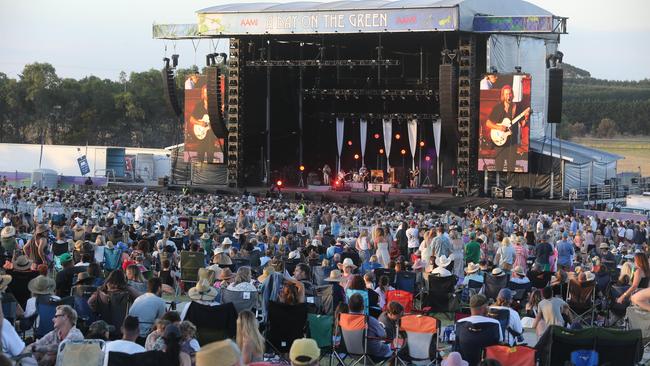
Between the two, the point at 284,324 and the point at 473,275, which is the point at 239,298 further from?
the point at 473,275

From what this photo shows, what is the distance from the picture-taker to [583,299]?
484 inches

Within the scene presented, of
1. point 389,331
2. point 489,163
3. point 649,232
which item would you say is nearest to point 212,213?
point 649,232

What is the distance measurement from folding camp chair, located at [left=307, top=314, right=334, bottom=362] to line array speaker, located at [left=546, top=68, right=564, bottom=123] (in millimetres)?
23249

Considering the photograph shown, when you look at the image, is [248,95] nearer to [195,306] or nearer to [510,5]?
[510,5]

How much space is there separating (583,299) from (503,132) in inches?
823

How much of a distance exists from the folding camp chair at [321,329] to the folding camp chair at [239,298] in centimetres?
132

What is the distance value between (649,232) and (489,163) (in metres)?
9.91

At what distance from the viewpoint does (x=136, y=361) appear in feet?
24.6

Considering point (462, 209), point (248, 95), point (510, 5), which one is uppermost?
point (510, 5)

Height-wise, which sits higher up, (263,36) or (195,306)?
(263,36)

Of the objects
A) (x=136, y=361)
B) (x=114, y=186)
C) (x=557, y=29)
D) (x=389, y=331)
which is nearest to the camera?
(x=136, y=361)

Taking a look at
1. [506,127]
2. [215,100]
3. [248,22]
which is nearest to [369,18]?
[248,22]

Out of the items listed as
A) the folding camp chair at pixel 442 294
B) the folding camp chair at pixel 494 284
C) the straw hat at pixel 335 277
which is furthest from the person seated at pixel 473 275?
the straw hat at pixel 335 277

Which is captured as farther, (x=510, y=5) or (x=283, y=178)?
(x=283, y=178)
